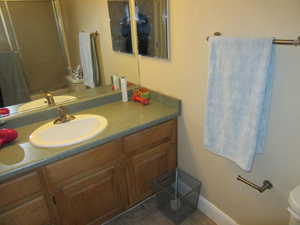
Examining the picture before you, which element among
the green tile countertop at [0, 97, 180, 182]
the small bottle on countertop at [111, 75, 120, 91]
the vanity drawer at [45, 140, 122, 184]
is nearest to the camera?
the green tile countertop at [0, 97, 180, 182]

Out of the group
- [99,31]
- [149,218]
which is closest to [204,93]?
[99,31]

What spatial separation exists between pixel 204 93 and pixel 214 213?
970mm

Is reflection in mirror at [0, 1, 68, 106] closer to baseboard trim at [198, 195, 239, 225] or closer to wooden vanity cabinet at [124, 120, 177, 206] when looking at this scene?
wooden vanity cabinet at [124, 120, 177, 206]

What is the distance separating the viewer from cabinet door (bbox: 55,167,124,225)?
53.5 inches

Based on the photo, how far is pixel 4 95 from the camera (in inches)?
55.8

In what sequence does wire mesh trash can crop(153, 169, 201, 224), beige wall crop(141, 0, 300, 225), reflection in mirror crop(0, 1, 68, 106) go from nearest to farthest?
beige wall crop(141, 0, 300, 225) < reflection in mirror crop(0, 1, 68, 106) < wire mesh trash can crop(153, 169, 201, 224)

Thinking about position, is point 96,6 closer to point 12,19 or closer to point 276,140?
point 12,19

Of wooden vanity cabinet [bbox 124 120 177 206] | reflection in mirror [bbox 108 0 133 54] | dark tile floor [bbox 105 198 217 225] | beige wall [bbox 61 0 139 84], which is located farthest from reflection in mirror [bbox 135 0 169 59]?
dark tile floor [bbox 105 198 217 225]

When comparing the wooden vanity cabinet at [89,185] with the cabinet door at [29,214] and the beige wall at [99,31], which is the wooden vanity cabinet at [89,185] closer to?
the cabinet door at [29,214]

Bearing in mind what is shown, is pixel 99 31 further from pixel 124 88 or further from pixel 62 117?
pixel 62 117

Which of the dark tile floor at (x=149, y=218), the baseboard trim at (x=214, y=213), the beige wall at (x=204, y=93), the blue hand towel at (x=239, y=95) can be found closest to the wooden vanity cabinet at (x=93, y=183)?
the dark tile floor at (x=149, y=218)

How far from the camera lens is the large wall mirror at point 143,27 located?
158cm

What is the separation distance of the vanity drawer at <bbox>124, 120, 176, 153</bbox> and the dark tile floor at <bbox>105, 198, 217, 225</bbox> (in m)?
0.64

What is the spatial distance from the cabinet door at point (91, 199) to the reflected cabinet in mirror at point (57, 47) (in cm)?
66
